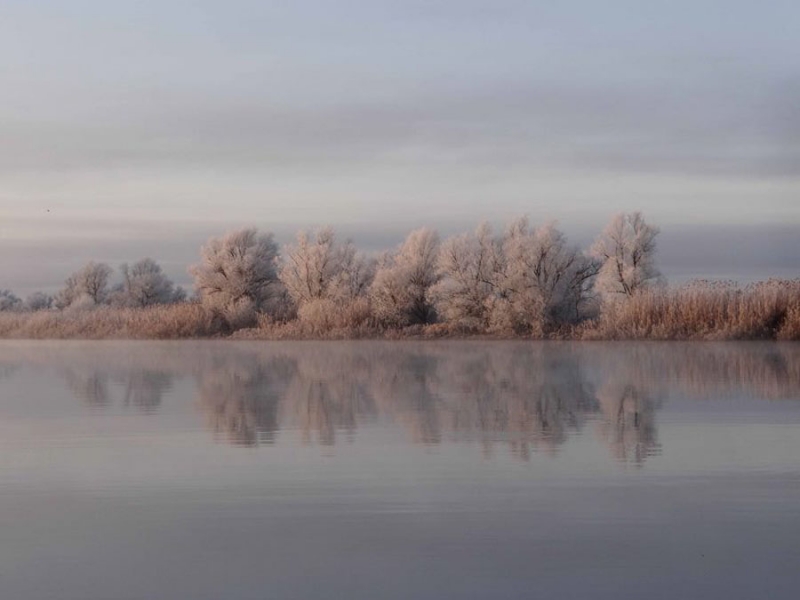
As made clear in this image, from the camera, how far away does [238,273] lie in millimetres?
31766

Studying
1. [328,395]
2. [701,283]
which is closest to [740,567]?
[328,395]

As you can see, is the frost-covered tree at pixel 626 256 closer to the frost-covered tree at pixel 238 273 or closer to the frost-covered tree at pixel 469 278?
the frost-covered tree at pixel 469 278

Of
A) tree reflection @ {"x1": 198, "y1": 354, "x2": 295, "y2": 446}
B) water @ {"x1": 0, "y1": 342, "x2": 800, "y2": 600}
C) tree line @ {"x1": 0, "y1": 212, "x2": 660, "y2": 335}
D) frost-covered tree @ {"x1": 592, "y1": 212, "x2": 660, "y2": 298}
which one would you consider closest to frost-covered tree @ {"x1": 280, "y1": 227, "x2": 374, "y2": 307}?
tree line @ {"x1": 0, "y1": 212, "x2": 660, "y2": 335}

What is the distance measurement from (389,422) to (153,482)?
2.71m

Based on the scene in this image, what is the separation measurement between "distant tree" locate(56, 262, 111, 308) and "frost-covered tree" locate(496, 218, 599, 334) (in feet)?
79.4

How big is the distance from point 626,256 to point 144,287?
78.3 ft

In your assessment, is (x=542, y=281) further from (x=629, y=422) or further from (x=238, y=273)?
(x=629, y=422)

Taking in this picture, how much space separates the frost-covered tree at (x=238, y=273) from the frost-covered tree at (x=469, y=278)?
666 centimetres

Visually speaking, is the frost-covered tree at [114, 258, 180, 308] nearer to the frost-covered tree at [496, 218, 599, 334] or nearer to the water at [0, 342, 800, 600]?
the frost-covered tree at [496, 218, 599, 334]

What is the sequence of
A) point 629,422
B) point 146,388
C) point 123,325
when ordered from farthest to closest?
point 123,325 → point 146,388 → point 629,422

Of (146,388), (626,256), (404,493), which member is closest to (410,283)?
(626,256)

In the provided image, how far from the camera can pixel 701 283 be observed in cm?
2439

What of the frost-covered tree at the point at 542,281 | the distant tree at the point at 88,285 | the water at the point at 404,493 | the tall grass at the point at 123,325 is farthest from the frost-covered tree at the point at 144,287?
the water at the point at 404,493

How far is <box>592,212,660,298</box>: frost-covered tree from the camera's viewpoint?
26156 millimetres
